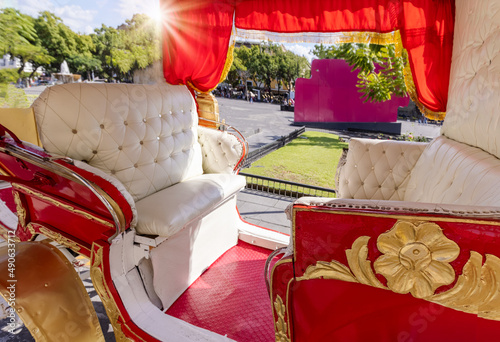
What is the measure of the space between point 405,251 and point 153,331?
3.60 feet

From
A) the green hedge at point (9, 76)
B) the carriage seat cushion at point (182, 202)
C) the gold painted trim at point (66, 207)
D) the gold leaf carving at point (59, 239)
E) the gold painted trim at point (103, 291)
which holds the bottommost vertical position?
the gold painted trim at point (103, 291)

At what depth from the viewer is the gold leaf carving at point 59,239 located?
138 cm

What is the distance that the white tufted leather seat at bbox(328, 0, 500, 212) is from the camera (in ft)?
3.88

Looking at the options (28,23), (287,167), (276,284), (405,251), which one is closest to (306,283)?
(276,284)

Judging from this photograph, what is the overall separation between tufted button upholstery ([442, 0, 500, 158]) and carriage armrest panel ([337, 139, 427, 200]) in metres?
0.30

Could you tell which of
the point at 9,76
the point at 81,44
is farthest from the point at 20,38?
the point at 81,44

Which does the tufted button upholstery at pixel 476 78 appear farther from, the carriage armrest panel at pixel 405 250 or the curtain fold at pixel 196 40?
the curtain fold at pixel 196 40

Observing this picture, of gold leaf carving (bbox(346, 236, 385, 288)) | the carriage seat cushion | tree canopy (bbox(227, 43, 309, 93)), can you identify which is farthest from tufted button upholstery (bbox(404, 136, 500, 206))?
tree canopy (bbox(227, 43, 309, 93))

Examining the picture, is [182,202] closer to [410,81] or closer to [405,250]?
[405,250]

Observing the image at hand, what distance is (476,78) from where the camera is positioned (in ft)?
5.16

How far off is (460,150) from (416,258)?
1.05 metres

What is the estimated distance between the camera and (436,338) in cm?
74

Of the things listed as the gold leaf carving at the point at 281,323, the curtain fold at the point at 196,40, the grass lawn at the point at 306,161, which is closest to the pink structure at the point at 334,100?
the grass lawn at the point at 306,161

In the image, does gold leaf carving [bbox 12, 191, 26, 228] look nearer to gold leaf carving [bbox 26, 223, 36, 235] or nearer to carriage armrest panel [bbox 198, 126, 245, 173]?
gold leaf carving [bbox 26, 223, 36, 235]
